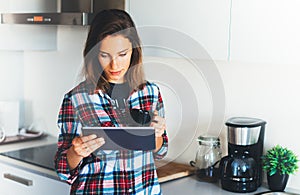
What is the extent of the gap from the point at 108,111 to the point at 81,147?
0.68ft

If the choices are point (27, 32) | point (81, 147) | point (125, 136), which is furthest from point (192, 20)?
point (27, 32)

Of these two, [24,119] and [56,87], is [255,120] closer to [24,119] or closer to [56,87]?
[56,87]

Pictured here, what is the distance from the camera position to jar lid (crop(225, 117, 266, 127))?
2.24 meters

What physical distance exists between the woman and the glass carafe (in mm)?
366

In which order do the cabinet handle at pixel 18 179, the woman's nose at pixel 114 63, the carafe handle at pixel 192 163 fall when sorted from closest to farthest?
the woman's nose at pixel 114 63
the carafe handle at pixel 192 163
the cabinet handle at pixel 18 179

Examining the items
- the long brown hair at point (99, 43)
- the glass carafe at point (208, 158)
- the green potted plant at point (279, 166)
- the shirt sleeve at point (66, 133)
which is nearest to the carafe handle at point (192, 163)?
the glass carafe at point (208, 158)

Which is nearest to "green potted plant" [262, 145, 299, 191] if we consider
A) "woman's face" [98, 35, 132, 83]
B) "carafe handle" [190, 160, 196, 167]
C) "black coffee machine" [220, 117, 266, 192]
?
"black coffee machine" [220, 117, 266, 192]

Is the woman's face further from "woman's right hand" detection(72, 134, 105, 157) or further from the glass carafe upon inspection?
the glass carafe

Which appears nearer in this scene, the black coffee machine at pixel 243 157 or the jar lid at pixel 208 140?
the black coffee machine at pixel 243 157

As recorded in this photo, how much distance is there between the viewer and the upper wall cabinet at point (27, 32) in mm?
2910

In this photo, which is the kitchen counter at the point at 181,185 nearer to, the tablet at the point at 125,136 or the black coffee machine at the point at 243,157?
the black coffee machine at the point at 243,157

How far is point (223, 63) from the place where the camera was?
2.46m

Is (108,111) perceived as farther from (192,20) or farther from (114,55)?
(192,20)

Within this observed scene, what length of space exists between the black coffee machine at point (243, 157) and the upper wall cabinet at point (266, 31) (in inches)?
14.7
